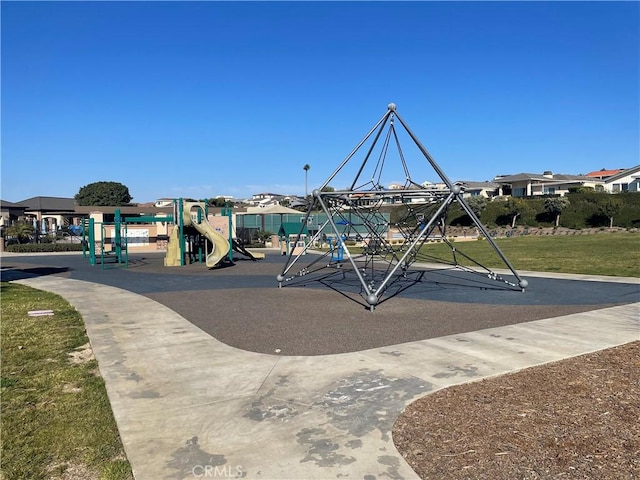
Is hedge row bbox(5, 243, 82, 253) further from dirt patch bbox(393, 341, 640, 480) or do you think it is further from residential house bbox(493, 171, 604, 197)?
residential house bbox(493, 171, 604, 197)

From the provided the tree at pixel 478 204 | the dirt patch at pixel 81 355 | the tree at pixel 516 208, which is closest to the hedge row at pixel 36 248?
the dirt patch at pixel 81 355

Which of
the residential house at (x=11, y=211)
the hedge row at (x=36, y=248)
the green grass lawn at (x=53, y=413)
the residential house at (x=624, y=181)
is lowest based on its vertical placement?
the green grass lawn at (x=53, y=413)

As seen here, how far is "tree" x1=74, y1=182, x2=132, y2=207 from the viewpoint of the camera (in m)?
100

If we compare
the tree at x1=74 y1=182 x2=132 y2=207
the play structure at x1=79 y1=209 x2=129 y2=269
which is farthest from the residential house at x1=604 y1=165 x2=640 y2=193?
the tree at x1=74 y1=182 x2=132 y2=207

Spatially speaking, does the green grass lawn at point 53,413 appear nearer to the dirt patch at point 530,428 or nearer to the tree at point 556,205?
the dirt patch at point 530,428

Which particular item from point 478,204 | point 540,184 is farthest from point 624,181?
point 478,204

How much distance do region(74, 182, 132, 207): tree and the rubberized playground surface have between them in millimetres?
88649

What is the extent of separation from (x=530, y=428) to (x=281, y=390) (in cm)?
259

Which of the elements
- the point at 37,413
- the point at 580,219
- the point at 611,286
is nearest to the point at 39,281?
the point at 37,413

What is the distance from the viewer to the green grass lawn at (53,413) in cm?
383

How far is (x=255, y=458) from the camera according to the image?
3.93 m

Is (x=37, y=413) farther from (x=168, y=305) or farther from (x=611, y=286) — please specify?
(x=611, y=286)

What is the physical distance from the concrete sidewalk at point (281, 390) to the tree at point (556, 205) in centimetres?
5007

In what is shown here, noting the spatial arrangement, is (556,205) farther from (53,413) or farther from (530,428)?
(53,413)
